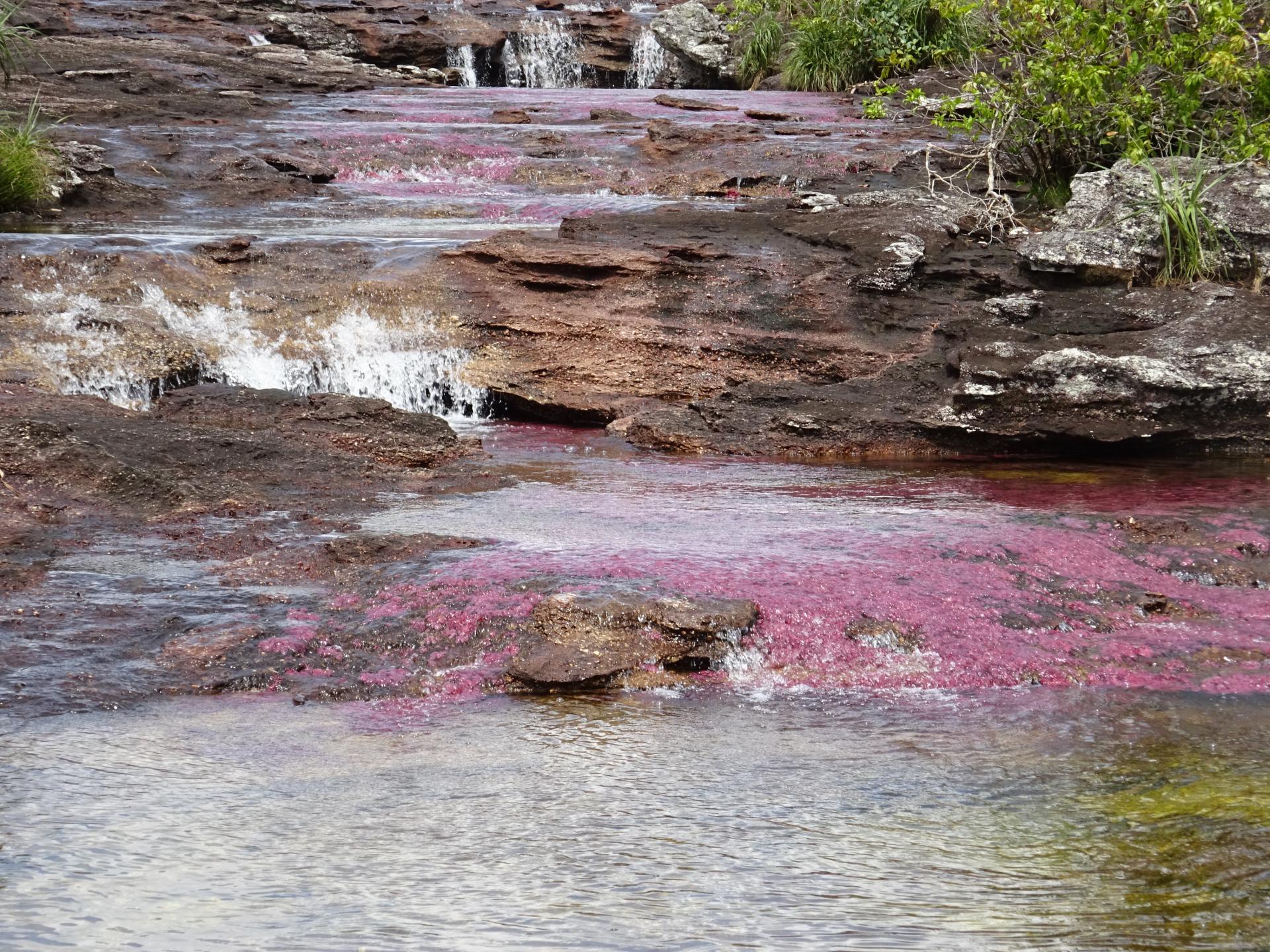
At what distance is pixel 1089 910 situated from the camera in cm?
319

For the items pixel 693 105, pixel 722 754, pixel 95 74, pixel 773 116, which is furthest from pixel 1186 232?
pixel 95 74

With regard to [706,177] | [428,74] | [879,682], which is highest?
[428,74]

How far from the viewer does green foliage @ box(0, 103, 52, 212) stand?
12758 millimetres

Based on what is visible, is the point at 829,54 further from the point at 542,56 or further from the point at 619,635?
the point at 619,635

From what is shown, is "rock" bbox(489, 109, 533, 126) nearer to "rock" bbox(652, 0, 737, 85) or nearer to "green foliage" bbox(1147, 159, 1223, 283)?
"rock" bbox(652, 0, 737, 85)

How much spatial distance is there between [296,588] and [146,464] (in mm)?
1925

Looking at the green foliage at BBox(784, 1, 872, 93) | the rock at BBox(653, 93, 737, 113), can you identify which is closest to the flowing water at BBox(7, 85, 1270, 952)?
the rock at BBox(653, 93, 737, 113)

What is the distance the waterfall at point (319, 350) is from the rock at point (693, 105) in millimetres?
11333

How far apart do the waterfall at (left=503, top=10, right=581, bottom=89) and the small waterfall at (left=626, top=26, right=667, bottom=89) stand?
3.81 ft

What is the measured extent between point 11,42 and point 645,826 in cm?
2005

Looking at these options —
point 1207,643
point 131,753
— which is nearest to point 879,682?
point 1207,643

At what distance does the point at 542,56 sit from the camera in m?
28.3

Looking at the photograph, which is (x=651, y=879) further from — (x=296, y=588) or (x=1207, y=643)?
(x=1207, y=643)

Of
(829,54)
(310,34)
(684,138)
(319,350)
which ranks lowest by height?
(319,350)
